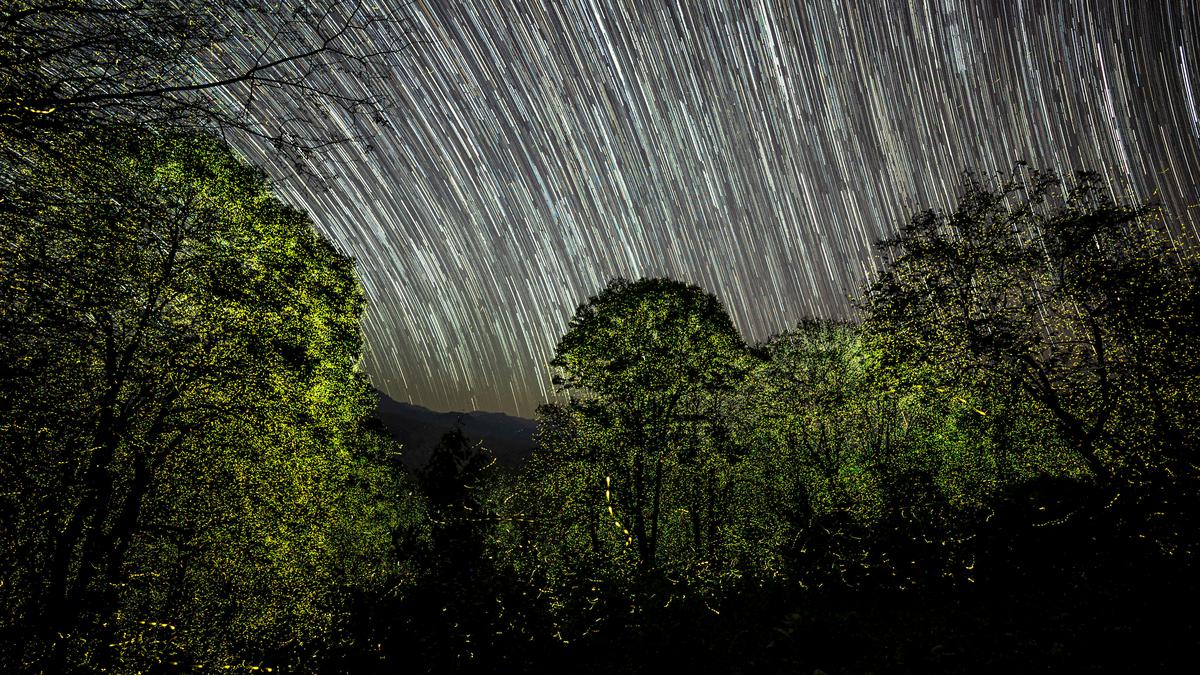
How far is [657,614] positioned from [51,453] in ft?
48.4

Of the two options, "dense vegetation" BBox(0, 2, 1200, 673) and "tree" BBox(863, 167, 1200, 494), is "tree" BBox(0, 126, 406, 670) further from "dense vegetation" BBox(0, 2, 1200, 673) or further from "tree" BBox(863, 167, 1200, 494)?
"tree" BBox(863, 167, 1200, 494)

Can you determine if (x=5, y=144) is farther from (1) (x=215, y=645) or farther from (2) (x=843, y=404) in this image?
(2) (x=843, y=404)

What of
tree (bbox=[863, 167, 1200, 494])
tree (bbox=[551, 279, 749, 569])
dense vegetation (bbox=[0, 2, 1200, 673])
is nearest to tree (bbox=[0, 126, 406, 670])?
dense vegetation (bbox=[0, 2, 1200, 673])

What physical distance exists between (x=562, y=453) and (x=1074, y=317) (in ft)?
58.7

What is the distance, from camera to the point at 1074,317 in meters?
11.8

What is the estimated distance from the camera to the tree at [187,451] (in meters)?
6.33

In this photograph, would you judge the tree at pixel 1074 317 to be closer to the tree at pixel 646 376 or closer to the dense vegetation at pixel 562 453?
the dense vegetation at pixel 562 453

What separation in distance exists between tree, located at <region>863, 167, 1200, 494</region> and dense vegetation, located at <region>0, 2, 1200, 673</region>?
2.9 inches

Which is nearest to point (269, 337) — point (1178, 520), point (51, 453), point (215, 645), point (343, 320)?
point (343, 320)

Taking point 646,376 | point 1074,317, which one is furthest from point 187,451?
point 1074,317

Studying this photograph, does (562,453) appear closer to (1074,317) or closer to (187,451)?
(187,451)

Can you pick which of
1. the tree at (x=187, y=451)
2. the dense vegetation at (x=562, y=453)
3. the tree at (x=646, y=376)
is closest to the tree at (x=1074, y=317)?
the dense vegetation at (x=562, y=453)

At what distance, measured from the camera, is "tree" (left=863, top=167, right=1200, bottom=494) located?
10219 millimetres

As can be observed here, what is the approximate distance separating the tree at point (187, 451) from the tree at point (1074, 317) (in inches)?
688
